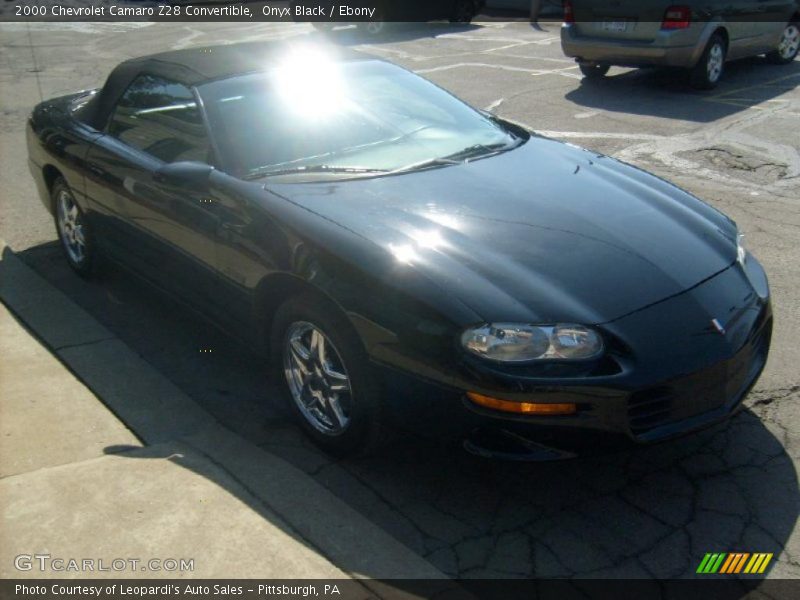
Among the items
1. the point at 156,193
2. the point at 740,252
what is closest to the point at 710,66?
the point at 740,252

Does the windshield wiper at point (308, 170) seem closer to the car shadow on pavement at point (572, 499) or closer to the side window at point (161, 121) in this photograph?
the side window at point (161, 121)

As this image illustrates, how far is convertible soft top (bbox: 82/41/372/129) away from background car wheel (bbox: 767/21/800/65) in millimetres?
9104

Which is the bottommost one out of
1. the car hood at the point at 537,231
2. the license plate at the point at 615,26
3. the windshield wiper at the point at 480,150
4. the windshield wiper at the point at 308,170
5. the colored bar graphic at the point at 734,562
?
the colored bar graphic at the point at 734,562

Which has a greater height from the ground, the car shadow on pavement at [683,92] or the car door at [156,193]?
the car door at [156,193]

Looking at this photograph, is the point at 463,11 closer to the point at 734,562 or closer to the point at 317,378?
the point at 317,378

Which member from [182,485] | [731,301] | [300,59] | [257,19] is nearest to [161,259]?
[300,59]

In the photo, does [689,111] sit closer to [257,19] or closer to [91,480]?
[91,480]

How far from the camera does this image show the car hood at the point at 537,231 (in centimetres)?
358

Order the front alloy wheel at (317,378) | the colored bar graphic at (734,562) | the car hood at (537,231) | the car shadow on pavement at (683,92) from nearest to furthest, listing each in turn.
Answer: the colored bar graphic at (734,562)
the car hood at (537,231)
the front alloy wheel at (317,378)
the car shadow on pavement at (683,92)

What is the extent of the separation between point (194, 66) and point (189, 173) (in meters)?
1.02

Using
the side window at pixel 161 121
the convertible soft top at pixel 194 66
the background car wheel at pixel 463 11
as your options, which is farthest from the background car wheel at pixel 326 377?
the background car wheel at pixel 463 11

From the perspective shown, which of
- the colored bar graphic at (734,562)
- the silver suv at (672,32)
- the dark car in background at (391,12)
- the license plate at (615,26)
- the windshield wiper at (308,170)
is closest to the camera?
the colored bar graphic at (734,562)

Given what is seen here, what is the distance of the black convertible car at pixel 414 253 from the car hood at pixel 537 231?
1 cm

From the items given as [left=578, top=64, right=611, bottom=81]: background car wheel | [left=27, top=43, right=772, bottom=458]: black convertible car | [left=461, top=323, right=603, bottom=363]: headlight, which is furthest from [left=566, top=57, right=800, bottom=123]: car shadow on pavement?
[left=461, top=323, right=603, bottom=363]: headlight
